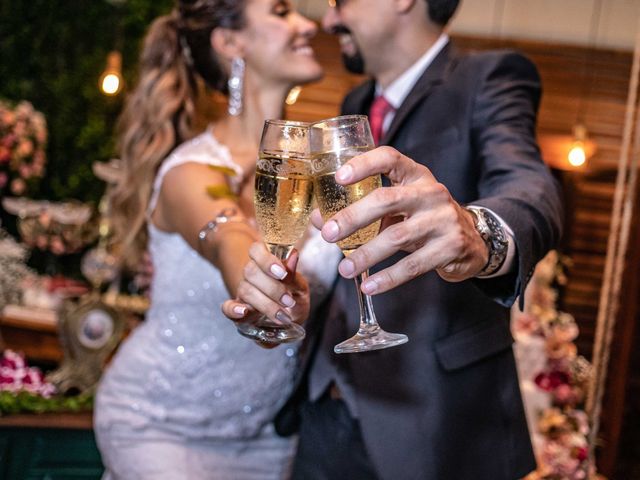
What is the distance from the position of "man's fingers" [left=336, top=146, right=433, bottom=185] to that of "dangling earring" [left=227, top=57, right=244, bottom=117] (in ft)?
5.06

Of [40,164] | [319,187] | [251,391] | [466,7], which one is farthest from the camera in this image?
[466,7]

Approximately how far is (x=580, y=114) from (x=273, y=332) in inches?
253

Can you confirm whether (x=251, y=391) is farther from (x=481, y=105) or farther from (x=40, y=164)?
(x=40, y=164)

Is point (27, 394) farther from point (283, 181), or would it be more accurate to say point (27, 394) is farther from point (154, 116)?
point (283, 181)

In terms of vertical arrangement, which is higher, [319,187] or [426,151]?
[319,187]

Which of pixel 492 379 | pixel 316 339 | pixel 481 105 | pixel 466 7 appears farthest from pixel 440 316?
pixel 466 7

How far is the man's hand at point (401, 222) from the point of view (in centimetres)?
115

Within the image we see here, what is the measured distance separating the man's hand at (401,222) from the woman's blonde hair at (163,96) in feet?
5.30

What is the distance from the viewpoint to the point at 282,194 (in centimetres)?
138

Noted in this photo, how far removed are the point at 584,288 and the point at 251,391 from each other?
608cm

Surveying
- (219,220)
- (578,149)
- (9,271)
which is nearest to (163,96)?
(219,220)

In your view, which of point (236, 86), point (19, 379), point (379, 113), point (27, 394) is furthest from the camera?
point (19, 379)

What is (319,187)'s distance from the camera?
127 centimetres

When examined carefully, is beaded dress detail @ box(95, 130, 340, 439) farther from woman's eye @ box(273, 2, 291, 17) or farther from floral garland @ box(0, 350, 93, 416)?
floral garland @ box(0, 350, 93, 416)
